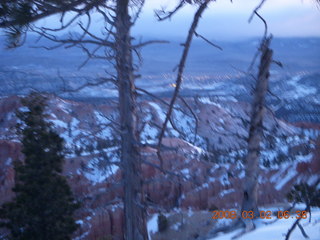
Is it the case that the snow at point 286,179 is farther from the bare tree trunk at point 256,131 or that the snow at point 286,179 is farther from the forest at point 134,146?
the bare tree trunk at point 256,131

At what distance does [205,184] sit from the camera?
1842 centimetres

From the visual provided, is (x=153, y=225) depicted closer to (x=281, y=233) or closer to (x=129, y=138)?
(x=281, y=233)

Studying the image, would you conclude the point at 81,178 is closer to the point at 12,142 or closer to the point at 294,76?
the point at 12,142

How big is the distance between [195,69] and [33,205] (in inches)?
1036

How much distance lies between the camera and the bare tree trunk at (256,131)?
19.7ft

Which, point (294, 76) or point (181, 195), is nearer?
point (181, 195)

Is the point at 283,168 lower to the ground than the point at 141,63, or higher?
lower

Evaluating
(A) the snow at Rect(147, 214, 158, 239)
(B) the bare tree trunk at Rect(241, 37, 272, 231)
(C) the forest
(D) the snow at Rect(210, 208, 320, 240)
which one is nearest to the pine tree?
(C) the forest

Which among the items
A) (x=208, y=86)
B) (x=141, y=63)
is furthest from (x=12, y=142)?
(x=141, y=63)

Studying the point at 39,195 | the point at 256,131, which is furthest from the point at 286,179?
the point at 39,195

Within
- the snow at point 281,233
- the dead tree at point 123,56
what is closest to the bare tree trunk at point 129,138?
the dead tree at point 123,56

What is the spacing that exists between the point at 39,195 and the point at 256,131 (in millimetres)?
6145

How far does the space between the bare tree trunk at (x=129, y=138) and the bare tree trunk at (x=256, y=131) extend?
8.22ft

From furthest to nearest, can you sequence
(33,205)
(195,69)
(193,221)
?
1. (195,69)
2. (193,221)
3. (33,205)
